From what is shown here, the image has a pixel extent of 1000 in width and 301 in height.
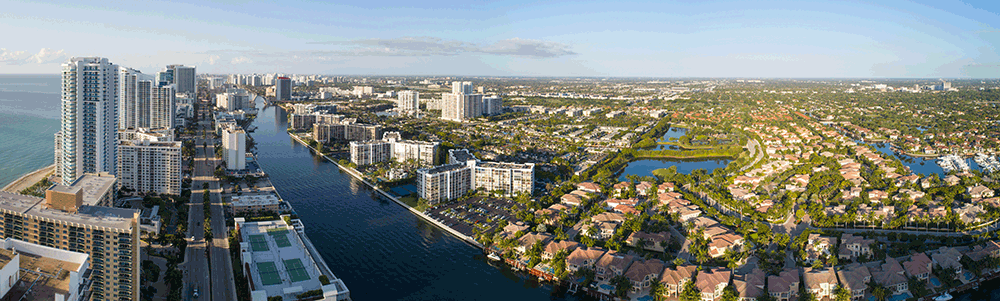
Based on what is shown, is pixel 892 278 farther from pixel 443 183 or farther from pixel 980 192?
pixel 443 183

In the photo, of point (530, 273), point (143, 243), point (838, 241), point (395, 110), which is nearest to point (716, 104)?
point (395, 110)

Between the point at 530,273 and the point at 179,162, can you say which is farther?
the point at 179,162

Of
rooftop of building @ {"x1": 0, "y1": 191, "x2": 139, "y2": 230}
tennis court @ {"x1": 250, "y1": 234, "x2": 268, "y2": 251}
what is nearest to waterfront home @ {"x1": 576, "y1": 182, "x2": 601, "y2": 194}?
tennis court @ {"x1": 250, "y1": 234, "x2": 268, "y2": 251}

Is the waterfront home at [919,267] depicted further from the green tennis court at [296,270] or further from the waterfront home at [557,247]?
the green tennis court at [296,270]

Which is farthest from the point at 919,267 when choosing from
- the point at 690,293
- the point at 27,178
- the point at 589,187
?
the point at 27,178

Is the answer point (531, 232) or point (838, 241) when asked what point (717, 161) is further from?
point (531, 232)

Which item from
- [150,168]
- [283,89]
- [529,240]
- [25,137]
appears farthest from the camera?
[283,89]

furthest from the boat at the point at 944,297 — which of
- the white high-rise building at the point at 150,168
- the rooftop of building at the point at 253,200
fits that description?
the white high-rise building at the point at 150,168
